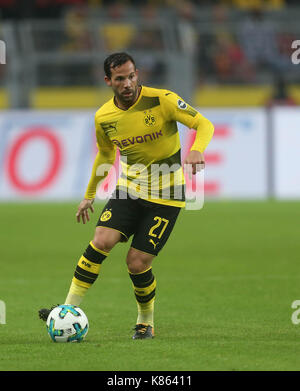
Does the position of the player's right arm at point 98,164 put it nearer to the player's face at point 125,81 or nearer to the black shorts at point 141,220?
the black shorts at point 141,220

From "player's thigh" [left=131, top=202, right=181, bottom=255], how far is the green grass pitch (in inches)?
27.5

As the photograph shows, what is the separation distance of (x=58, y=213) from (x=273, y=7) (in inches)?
441

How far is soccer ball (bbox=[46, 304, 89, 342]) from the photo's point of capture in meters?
6.66

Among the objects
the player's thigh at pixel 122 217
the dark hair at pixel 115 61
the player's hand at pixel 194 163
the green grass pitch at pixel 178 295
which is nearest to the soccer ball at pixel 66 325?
the green grass pitch at pixel 178 295

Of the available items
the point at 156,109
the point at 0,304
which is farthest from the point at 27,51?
the point at 156,109

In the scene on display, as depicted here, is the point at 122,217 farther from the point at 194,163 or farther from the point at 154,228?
the point at 194,163

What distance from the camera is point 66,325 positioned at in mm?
6652

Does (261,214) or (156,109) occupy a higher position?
(261,214)

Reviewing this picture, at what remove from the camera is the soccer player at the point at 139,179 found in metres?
6.94

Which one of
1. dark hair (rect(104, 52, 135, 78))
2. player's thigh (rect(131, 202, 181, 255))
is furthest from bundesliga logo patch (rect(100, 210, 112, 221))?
dark hair (rect(104, 52, 135, 78))

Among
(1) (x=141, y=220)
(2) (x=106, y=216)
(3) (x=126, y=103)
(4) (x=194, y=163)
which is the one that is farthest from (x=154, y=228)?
(3) (x=126, y=103)

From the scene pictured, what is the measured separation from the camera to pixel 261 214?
55.4ft

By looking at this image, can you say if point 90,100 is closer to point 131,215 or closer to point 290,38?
point 290,38

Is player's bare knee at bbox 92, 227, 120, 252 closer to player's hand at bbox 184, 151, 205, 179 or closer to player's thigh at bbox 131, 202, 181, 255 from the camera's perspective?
player's thigh at bbox 131, 202, 181, 255
